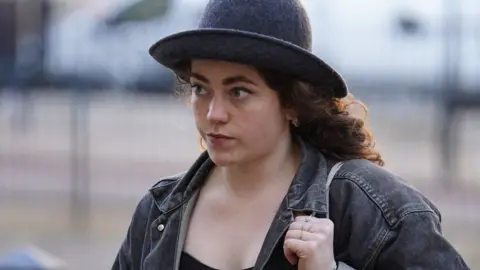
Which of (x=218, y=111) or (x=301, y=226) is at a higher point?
(x=218, y=111)

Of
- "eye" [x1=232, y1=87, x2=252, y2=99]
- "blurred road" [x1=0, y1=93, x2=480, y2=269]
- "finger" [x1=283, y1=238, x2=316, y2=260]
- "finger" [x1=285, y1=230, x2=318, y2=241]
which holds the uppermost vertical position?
"eye" [x1=232, y1=87, x2=252, y2=99]

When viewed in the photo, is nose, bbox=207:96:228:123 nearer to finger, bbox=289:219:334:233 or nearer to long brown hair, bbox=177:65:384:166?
long brown hair, bbox=177:65:384:166

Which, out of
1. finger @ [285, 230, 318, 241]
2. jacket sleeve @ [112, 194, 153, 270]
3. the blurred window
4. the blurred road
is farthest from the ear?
the blurred window

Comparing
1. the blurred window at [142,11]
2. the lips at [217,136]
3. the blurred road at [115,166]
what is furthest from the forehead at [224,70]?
the blurred window at [142,11]

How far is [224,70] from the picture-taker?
2.39 meters

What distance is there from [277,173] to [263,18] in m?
0.41

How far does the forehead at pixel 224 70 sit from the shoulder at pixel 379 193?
323mm

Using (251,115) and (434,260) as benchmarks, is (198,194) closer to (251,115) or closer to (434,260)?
(251,115)

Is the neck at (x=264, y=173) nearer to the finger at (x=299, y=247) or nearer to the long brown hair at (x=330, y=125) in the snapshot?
the long brown hair at (x=330, y=125)

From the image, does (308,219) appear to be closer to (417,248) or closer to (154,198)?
(417,248)

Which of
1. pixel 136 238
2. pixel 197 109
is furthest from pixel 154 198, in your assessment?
pixel 197 109

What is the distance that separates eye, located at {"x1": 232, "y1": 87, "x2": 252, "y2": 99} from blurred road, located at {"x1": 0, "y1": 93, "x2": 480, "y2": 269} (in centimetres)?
189

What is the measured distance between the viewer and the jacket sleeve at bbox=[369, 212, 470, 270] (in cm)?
232

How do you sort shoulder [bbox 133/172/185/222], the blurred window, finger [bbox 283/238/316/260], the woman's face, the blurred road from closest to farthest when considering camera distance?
finger [bbox 283/238/316/260] < the woman's face < shoulder [bbox 133/172/185/222] < the blurred road < the blurred window
